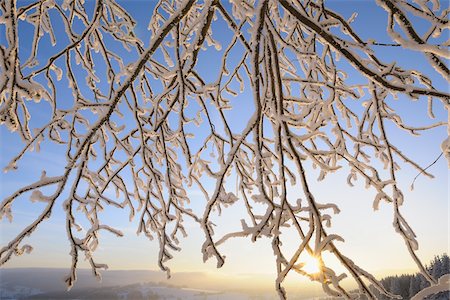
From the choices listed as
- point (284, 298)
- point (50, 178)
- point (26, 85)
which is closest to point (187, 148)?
point (50, 178)

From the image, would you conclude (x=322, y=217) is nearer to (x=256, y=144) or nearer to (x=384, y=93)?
(x=256, y=144)

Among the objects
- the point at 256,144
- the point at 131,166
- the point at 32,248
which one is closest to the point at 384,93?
the point at 256,144

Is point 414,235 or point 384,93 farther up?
point 384,93

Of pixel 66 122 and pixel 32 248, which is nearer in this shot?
pixel 32 248

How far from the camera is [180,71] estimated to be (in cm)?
187

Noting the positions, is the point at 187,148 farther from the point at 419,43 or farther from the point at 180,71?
the point at 419,43

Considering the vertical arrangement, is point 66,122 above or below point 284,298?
above

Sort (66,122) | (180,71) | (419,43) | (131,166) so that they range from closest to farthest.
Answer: (419,43) → (180,71) → (66,122) → (131,166)

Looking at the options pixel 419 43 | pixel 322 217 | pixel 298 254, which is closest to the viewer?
pixel 419 43

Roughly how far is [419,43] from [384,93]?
1360mm

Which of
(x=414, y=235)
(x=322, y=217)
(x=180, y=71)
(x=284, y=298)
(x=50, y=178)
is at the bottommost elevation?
(x=284, y=298)

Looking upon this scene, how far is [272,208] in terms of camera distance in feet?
5.12

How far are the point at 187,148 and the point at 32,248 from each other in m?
1.13

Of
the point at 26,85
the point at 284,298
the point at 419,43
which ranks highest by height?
the point at 26,85
